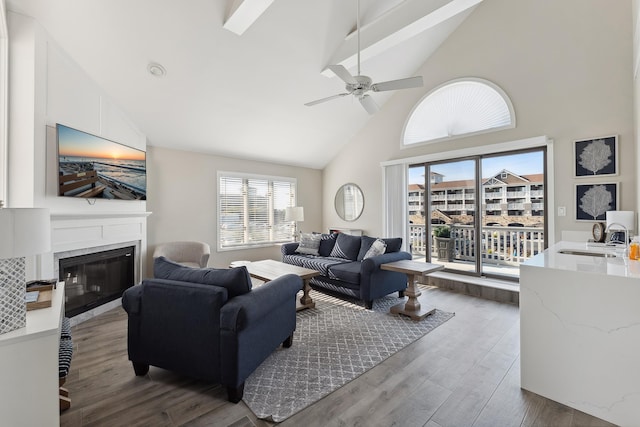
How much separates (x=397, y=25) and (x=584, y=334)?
379cm

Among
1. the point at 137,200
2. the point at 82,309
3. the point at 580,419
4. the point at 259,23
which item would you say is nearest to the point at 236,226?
the point at 137,200

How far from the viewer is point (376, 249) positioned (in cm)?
436

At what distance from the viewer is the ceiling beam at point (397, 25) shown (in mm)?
3488

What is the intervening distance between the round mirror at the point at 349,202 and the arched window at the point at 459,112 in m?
1.57

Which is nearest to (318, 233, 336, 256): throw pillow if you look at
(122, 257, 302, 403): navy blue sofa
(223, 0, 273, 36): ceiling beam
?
(122, 257, 302, 403): navy blue sofa

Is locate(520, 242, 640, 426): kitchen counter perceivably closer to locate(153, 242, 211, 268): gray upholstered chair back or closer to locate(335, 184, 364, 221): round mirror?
locate(153, 242, 211, 268): gray upholstered chair back

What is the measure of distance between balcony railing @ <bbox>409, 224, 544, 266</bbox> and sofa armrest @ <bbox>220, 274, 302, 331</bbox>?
150 inches

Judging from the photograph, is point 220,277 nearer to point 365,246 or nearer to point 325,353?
point 325,353

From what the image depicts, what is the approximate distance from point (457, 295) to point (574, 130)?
109 inches

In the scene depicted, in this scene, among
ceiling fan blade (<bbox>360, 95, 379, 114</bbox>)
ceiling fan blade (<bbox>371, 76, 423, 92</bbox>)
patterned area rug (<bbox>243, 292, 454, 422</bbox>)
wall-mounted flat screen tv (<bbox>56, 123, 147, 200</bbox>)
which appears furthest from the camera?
ceiling fan blade (<bbox>360, 95, 379, 114</bbox>)

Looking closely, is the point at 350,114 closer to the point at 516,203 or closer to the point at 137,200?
the point at 516,203

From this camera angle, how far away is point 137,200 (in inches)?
171

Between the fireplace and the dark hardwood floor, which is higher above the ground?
the fireplace

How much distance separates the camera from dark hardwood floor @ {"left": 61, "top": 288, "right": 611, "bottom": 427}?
6.02ft
